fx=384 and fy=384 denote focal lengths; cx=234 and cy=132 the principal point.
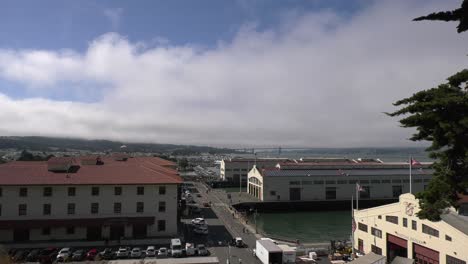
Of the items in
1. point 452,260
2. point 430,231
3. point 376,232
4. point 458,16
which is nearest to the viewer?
point 458,16

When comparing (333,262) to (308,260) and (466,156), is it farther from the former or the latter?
(466,156)

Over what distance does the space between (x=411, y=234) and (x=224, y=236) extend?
21777mm

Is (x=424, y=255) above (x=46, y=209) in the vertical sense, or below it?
below

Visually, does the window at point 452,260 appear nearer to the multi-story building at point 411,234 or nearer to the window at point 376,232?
the multi-story building at point 411,234

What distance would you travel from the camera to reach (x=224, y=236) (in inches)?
1871

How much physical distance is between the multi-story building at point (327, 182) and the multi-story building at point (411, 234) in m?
39.0

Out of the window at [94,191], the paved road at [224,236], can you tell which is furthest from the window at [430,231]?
the window at [94,191]

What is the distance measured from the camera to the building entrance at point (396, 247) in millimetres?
36000

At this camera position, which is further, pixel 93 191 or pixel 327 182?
pixel 327 182

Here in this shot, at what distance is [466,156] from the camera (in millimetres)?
13336

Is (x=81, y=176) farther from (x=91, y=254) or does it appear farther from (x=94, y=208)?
(x=91, y=254)

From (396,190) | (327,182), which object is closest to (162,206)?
(327,182)

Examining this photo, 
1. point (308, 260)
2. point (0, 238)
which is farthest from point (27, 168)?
point (308, 260)

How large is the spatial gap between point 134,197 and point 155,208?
2781mm
